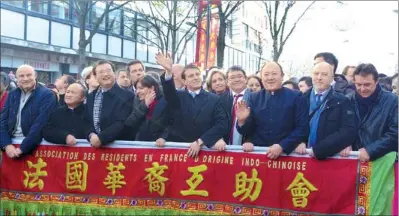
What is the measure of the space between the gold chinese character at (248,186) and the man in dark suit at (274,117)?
0.24 metres

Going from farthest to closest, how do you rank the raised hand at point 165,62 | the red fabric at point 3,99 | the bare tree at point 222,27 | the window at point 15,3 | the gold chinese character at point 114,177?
the window at point 15,3 < the bare tree at point 222,27 < the red fabric at point 3,99 < the gold chinese character at point 114,177 < the raised hand at point 165,62

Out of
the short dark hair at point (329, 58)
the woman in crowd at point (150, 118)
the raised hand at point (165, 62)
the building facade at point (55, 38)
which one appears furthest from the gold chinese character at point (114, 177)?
the building facade at point (55, 38)

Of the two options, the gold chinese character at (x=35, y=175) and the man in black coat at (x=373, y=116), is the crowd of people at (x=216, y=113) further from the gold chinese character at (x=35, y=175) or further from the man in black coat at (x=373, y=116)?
the gold chinese character at (x=35, y=175)

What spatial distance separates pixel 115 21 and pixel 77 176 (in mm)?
20940

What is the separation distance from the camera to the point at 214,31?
1678cm

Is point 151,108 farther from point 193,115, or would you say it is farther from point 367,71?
point 367,71

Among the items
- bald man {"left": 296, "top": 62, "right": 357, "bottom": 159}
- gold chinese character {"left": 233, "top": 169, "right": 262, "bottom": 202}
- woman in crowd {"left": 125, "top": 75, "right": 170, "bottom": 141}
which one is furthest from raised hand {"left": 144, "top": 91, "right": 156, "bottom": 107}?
bald man {"left": 296, "top": 62, "right": 357, "bottom": 159}

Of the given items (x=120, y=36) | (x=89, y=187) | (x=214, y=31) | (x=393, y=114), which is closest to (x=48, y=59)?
(x=120, y=36)

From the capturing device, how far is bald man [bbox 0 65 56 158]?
527 cm

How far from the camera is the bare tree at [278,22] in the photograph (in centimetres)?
2069

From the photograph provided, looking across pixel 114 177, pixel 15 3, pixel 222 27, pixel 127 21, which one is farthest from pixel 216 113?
pixel 127 21

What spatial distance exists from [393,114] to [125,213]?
8.51 ft

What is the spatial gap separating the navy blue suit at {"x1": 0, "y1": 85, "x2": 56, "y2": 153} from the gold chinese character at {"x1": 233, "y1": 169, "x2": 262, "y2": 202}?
209 centimetres

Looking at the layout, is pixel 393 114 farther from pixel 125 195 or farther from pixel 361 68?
pixel 125 195
